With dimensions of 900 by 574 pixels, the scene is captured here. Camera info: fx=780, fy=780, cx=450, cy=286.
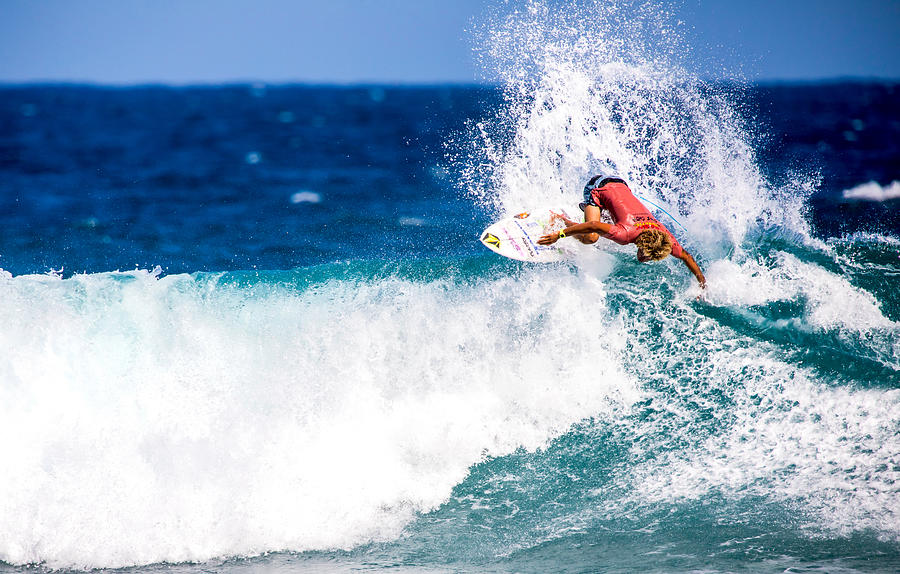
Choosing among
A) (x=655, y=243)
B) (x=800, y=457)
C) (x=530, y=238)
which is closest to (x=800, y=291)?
(x=655, y=243)

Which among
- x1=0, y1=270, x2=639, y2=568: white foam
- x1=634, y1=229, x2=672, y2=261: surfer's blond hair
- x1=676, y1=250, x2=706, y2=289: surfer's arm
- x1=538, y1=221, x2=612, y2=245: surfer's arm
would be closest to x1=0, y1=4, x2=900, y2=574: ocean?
x1=0, y1=270, x2=639, y2=568: white foam

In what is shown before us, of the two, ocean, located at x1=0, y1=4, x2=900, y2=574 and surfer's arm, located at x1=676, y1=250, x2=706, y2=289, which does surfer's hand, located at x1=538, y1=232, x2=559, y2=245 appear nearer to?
ocean, located at x1=0, y1=4, x2=900, y2=574

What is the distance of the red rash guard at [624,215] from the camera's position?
24.7 feet

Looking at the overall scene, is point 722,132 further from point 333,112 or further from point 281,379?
point 333,112

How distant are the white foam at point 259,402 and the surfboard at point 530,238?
0.26 metres

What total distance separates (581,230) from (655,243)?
745 mm

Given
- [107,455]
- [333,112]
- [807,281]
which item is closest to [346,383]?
[107,455]

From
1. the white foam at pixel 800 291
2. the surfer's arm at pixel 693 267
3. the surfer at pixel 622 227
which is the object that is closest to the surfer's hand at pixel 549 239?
the surfer at pixel 622 227

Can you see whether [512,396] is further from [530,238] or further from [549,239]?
[530,238]

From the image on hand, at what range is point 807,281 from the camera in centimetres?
816

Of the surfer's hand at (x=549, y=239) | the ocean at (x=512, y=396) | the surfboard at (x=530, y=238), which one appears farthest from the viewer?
the surfboard at (x=530, y=238)

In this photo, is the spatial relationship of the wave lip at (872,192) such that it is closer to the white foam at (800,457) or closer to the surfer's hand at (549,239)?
the white foam at (800,457)

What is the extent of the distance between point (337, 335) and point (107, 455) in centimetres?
224

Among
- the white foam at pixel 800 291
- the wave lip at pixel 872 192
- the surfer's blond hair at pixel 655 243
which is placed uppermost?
the wave lip at pixel 872 192
